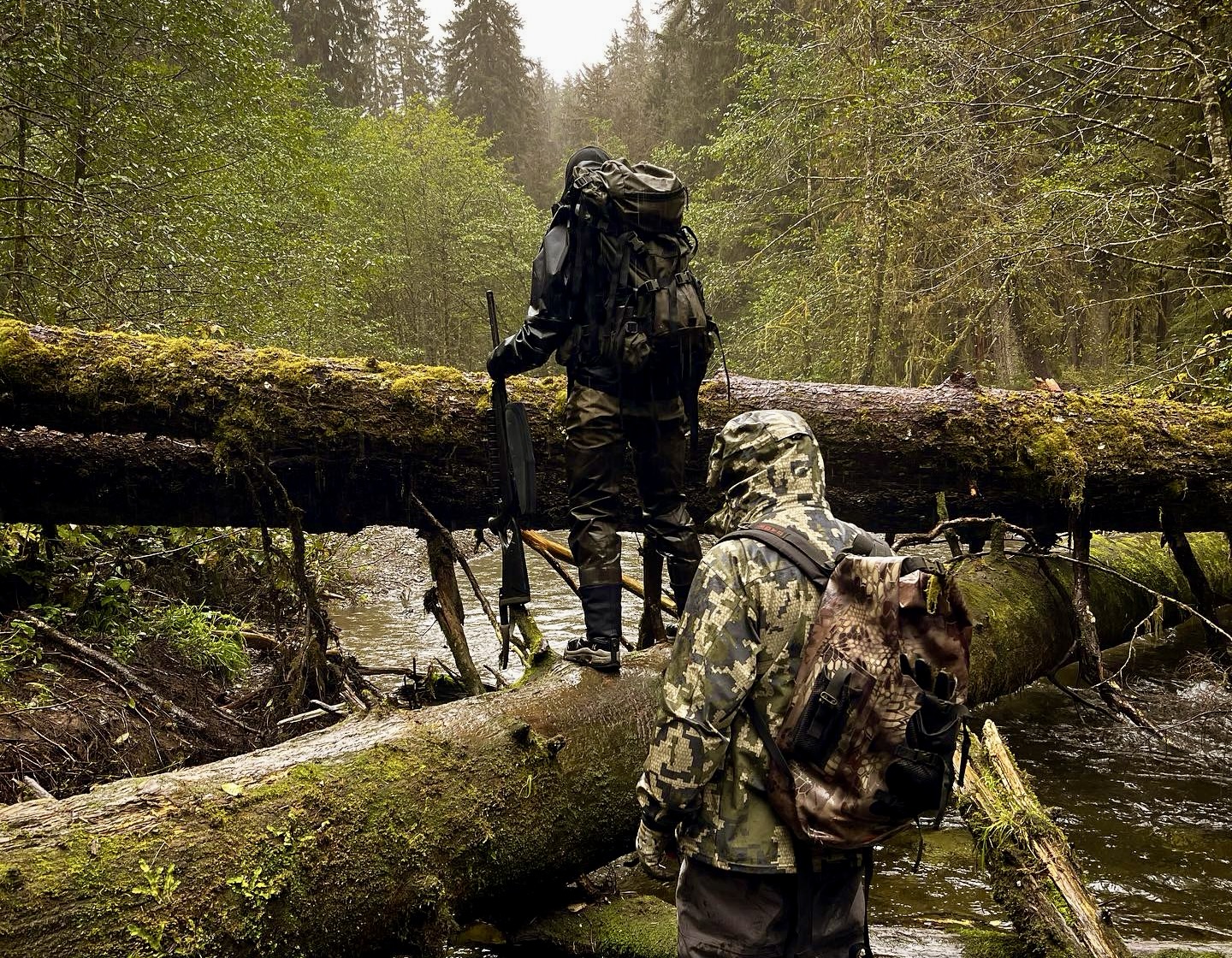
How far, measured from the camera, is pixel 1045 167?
33.8ft

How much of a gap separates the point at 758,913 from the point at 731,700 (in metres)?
0.62

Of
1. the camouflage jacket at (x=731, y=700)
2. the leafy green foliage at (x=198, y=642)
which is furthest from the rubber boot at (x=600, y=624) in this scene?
the leafy green foliage at (x=198, y=642)

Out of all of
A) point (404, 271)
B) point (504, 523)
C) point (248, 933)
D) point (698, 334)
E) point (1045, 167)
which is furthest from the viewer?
point (404, 271)

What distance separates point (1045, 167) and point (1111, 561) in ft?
19.9

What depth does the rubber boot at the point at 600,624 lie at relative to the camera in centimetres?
376

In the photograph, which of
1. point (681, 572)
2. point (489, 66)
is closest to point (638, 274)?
point (681, 572)

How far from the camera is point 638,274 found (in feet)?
12.7

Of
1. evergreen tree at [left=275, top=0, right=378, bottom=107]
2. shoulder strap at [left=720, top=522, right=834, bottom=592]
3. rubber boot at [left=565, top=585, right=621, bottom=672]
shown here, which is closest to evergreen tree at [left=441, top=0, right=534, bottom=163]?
evergreen tree at [left=275, top=0, right=378, bottom=107]

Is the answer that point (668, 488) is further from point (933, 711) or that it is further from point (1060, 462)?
point (1060, 462)

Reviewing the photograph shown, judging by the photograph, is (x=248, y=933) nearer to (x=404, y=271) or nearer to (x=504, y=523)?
(x=504, y=523)

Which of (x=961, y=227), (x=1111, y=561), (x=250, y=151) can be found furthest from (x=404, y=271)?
(x=1111, y=561)

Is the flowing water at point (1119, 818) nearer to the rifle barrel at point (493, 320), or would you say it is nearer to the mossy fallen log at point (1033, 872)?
the mossy fallen log at point (1033, 872)

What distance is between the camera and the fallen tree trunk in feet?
7.27

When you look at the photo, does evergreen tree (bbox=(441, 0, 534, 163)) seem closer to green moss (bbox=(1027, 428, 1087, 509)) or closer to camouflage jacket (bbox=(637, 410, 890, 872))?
green moss (bbox=(1027, 428, 1087, 509))
